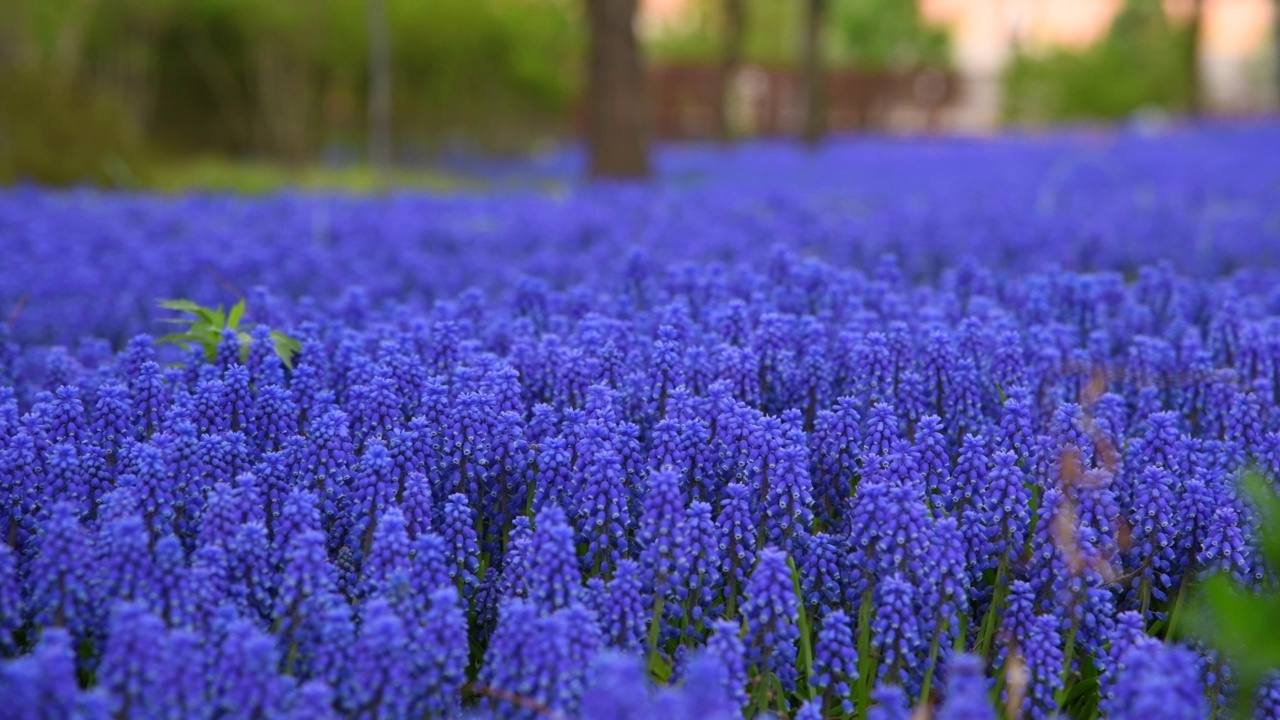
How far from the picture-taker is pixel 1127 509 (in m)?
2.94

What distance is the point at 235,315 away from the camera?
3838 millimetres

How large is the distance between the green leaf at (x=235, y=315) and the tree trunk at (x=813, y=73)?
71.7ft

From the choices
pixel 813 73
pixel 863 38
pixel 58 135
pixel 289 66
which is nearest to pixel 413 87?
pixel 289 66

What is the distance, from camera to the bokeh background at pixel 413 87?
44.4 ft

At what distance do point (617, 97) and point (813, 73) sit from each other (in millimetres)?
12552

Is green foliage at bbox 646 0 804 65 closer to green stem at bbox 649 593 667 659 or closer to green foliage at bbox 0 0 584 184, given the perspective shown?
green foliage at bbox 0 0 584 184

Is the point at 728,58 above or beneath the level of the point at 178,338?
above

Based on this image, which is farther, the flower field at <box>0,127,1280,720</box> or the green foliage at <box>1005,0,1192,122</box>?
the green foliage at <box>1005,0,1192,122</box>

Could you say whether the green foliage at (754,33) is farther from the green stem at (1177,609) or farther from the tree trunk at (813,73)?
the green stem at (1177,609)

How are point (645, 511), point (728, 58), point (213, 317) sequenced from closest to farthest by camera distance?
point (645, 511), point (213, 317), point (728, 58)

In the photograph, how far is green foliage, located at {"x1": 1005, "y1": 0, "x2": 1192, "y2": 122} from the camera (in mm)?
45375

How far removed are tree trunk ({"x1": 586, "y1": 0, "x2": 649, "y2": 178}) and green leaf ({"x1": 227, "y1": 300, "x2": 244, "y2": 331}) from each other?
998 cm

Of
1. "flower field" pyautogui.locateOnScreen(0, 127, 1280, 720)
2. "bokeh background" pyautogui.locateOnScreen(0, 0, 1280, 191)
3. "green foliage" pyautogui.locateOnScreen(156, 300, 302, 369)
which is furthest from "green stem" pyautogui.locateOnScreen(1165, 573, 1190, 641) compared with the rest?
"bokeh background" pyautogui.locateOnScreen(0, 0, 1280, 191)

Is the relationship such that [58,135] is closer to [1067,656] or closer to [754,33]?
[1067,656]
